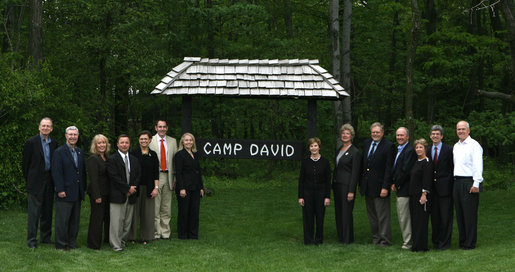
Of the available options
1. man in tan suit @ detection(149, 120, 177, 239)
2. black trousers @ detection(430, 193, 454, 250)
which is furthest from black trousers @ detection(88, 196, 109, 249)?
black trousers @ detection(430, 193, 454, 250)

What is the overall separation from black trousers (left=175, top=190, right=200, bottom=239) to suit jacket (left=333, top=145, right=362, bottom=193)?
2294 millimetres

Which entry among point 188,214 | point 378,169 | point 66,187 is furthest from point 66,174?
point 378,169

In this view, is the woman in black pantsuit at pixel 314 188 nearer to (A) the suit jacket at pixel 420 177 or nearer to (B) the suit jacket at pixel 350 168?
(B) the suit jacket at pixel 350 168

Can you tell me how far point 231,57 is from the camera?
18.6 m

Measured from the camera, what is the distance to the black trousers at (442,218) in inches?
318

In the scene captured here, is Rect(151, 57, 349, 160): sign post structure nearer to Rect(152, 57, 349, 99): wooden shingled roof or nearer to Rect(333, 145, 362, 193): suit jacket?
Rect(152, 57, 349, 99): wooden shingled roof

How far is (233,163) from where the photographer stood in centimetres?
1992

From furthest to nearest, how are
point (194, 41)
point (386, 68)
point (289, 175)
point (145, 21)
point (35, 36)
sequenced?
point (386, 68), point (289, 175), point (194, 41), point (145, 21), point (35, 36)

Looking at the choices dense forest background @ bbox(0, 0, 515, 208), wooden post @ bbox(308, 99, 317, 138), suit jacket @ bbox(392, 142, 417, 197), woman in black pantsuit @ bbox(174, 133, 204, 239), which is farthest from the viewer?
dense forest background @ bbox(0, 0, 515, 208)

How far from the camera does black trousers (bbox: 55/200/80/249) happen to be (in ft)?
25.7

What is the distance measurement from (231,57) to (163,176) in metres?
10.0

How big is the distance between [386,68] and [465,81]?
387 cm

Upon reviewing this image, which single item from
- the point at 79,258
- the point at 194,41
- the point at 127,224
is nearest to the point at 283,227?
the point at 127,224

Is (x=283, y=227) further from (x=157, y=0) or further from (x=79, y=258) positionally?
(x=157, y=0)
